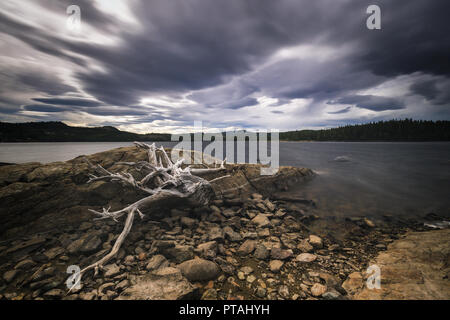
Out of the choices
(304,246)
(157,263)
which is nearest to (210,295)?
(157,263)

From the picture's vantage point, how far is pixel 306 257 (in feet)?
13.4

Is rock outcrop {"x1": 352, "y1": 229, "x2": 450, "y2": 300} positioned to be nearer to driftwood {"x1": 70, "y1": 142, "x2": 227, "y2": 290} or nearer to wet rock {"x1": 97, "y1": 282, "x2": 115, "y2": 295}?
wet rock {"x1": 97, "y1": 282, "x2": 115, "y2": 295}

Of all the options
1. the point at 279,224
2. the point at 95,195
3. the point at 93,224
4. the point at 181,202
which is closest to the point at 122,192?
the point at 95,195

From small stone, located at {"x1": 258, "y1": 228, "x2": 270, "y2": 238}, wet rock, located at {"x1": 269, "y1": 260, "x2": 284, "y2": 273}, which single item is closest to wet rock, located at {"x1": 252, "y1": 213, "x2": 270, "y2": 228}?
small stone, located at {"x1": 258, "y1": 228, "x2": 270, "y2": 238}

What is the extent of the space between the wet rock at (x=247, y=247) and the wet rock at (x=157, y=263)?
5.96 ft

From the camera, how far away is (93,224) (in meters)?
4.66

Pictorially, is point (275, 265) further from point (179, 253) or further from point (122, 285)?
point (122, 285)

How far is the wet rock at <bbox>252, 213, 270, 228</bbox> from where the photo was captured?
18.3ft

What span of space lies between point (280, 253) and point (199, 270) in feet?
6.75

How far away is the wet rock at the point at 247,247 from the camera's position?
14.0 ft

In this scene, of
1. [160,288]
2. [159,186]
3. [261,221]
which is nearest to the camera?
[160,288]

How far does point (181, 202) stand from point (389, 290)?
533 centimetres

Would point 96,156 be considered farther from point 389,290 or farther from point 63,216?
point 389,290
